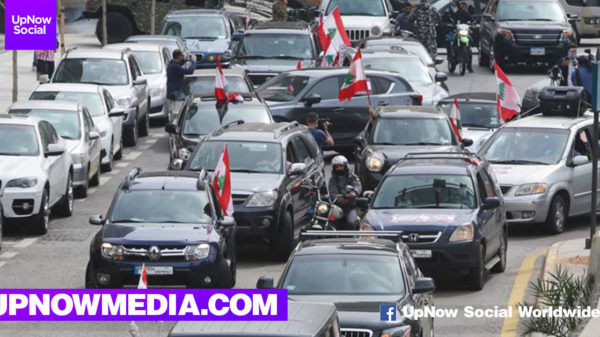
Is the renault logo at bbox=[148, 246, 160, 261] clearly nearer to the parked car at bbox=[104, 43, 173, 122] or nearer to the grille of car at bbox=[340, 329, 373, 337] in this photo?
the grille of car at bbox=[340, 329, 373, 337]

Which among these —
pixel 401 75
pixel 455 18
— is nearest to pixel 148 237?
pixel 401 75

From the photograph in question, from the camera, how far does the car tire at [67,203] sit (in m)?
27.0

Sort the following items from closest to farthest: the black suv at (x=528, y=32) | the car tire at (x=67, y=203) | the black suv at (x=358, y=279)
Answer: the black suv at (x=358, y=279) < the car tire at (x=67, y=203) < the black suv at (x=528, y=32)

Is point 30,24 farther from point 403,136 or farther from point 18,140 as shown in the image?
point 403,136

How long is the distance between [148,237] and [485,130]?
13.4 m

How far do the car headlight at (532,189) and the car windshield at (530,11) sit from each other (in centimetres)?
2026

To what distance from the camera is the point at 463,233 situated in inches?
842

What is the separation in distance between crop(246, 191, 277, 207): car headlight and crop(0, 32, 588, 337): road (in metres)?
0.83

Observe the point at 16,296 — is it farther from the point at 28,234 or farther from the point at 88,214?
the point at 88,214

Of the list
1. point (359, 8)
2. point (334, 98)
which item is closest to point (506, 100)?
point (334, 98)

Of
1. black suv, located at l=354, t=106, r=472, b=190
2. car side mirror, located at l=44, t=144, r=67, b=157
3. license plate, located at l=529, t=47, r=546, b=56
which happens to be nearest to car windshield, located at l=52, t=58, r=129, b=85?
black suv, located at l=354, t=106, r=472, b=190

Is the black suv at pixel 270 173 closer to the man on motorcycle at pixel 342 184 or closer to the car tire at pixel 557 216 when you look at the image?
the man on motorcycle at pixel 342 184

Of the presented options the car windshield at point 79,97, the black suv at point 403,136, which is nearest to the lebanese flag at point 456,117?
the black suv at point 403,136

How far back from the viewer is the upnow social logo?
3512 centimetres
